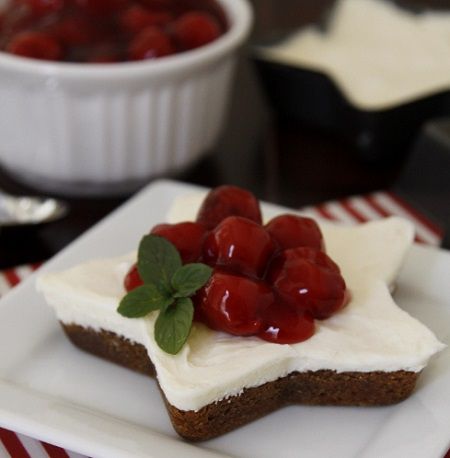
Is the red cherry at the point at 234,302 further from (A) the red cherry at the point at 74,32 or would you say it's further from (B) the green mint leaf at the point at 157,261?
Answer: (A) the red cherry at the point at 74,32

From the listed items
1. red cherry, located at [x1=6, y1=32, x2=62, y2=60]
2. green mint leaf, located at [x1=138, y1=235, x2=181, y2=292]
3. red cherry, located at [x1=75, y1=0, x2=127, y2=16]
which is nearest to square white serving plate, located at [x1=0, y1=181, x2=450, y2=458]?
green mint leaf, located at [x1=138, y1=235, x2=181, y2=292]

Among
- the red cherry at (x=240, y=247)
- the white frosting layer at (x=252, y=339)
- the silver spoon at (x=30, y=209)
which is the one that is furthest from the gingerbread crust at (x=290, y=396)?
the silver spoon at (x=30, y=209)

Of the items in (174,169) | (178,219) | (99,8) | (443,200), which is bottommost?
(443,200)

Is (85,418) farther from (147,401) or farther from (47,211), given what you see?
(47,211)

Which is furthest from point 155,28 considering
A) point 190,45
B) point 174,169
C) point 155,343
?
point 155,343

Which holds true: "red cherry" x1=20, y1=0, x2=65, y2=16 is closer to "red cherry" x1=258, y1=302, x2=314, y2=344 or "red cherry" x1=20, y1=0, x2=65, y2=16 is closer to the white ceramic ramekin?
the white ceramic ramekin

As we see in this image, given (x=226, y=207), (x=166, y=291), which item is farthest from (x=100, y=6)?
(x=166, y=291)

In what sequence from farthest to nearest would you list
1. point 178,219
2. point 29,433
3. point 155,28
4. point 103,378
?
1. point 155,28
2. point 178,219
3. point 103,378
4. point 29,433
